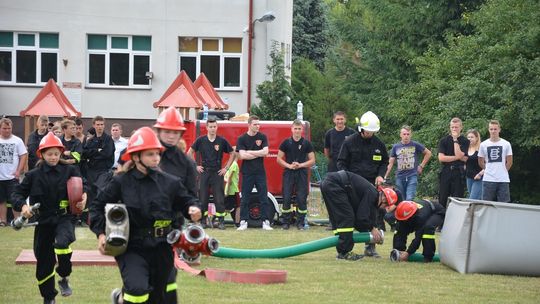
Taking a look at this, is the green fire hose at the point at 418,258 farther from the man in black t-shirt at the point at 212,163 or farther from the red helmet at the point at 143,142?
the red helmet at the point at 143,142

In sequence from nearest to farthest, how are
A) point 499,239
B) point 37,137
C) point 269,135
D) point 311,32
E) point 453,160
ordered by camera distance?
1. point 499,239
2. point 453,160
3. point 37,137
4. point 269,135
5. point 311,32

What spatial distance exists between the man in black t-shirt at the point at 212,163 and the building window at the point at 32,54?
836 inches

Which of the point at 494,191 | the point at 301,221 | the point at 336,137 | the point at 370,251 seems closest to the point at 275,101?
the point at 301,221

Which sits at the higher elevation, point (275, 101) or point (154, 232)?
point (275, 101)

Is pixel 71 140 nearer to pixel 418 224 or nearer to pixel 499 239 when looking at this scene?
pixel 418 224

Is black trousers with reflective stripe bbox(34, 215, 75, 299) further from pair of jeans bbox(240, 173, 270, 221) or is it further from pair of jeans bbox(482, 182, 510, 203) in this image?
pair of jeans bbox(482, 182, 510, 203)

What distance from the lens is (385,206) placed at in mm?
14828

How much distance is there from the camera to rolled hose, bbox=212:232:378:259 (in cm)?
1477

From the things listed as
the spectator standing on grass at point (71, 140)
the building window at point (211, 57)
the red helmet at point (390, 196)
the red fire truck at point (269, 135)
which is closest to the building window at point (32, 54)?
the building window at point (211, 57)

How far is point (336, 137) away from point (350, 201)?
5.35 m

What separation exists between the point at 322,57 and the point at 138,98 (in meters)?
30.9

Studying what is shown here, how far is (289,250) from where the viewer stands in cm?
1505

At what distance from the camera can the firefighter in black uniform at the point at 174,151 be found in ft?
31.9

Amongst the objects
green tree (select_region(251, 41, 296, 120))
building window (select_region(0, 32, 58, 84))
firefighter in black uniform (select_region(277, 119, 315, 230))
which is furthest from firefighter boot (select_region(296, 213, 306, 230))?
building window (select_region(0, 32, 58, 84))
